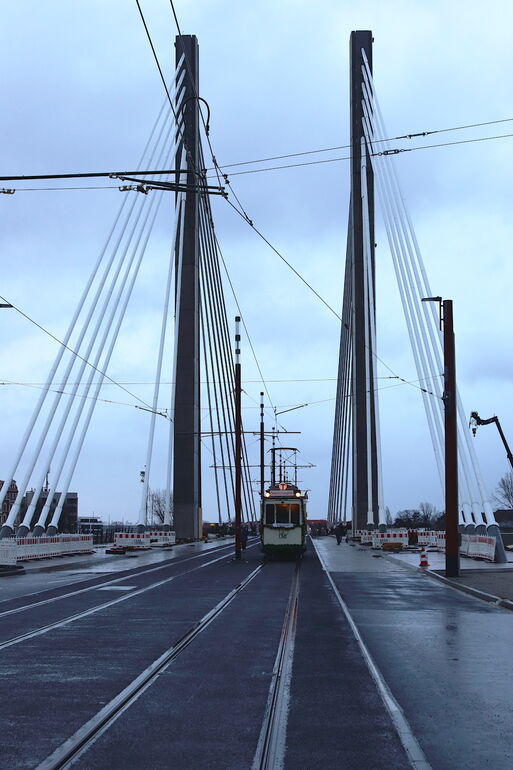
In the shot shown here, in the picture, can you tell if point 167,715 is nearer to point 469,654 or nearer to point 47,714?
point 47,714

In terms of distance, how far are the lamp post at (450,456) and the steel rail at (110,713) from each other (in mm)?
12927

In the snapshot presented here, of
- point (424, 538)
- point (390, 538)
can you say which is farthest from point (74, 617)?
point (424, 538)

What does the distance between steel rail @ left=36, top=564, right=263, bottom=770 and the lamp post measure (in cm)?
1293

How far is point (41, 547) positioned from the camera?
119 ft

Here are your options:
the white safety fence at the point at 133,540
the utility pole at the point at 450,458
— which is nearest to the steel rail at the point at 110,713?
the utility pole at the point at 450,458

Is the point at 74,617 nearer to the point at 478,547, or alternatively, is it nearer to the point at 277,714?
the point at 277,714

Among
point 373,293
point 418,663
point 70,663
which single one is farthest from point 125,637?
point 373,293

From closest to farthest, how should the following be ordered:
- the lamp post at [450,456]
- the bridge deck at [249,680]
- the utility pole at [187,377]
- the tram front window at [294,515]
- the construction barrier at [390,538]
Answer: the bridge deck at [249,680], the lamp post at [450,456], the tram front window at [294,515], the construction barrier at [390,538], the utility pole at [187,377]

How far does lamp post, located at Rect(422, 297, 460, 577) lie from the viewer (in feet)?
78.7

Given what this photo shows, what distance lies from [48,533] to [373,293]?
1072 inches

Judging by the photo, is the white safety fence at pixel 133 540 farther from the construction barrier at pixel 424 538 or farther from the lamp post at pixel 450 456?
the lamp post at pixel 450 456

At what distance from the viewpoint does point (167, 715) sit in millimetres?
7352

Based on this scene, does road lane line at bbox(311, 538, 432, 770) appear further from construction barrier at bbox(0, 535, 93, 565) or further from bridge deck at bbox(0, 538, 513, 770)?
construction barrier at bbox(0, 535, 93, 565)

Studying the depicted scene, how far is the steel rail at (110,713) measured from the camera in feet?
19.7
